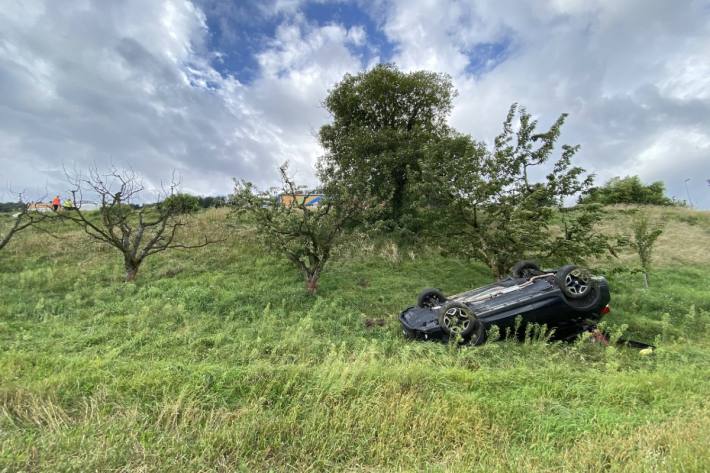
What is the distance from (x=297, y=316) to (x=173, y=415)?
4.44 metres

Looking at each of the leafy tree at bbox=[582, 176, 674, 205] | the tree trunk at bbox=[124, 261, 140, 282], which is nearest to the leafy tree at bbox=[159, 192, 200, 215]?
the tree trunk at bbox=[124, 261, 140, 282]

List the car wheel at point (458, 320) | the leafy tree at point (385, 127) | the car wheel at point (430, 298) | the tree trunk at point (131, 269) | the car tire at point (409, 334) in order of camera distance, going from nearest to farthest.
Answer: the car wheel at point (458, 320), the car tire at point (409, 334), the car wheel at point (430, 298), the tree trunk at point (131, 269), the leafy tree at point (385, 127)

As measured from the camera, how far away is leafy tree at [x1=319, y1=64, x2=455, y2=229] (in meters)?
16.3

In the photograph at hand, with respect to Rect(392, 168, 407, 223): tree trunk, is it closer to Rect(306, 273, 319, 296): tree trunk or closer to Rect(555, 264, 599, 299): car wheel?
Rect(306, 273, 319, 296): tree trunk

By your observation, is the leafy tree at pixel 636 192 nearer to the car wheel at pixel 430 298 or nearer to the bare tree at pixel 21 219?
the car wheel at pixel 430 298

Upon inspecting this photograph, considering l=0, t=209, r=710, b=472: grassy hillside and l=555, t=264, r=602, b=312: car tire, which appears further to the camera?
l=555, t=264, r=602, b=312: car tire

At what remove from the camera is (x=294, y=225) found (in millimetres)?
9438

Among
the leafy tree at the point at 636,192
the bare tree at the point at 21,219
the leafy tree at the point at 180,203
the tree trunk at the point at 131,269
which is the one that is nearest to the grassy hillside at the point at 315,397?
the tree trunk at the point at 131,269

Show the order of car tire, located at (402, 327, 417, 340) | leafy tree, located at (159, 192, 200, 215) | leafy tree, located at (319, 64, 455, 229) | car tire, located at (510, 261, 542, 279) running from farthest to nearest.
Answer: leafy tree, located at (319, 64, 455, 229) → leafy tree, located at (159, 192, 200, 215) → car tire, located at (510, 261, 542, 279) → car tire, located at (402, 327, 417, 340)

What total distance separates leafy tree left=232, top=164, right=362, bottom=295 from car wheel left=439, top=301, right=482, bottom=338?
453 cm

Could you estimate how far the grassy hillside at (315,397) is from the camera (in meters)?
2.87

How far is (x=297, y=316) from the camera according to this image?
770cm

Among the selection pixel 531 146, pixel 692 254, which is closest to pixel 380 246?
pixel 531 146

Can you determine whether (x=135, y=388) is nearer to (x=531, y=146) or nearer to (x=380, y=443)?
(x=380, y=443)
